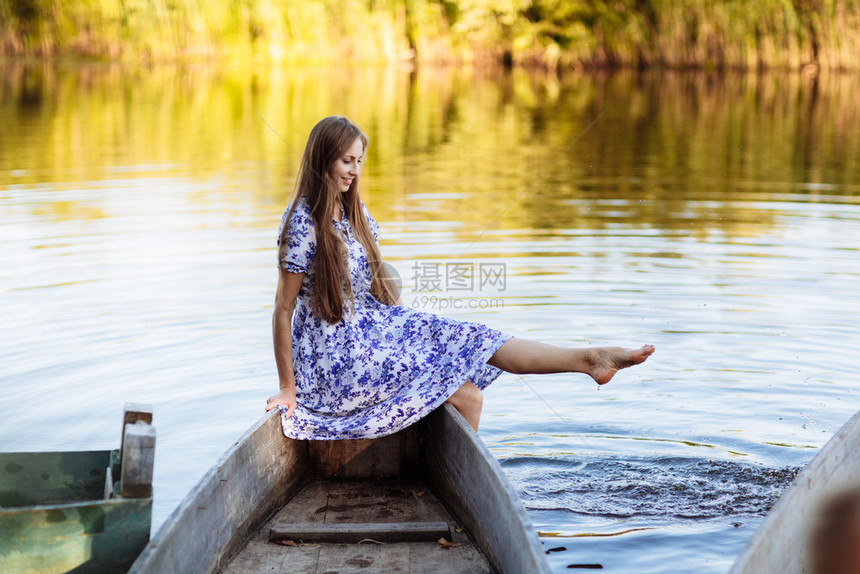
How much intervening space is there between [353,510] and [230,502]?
586 millimetres

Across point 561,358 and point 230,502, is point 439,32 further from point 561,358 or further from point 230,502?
point 230,502

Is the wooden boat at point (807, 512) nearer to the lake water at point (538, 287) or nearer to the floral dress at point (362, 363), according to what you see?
the lake water at point (538, 287)

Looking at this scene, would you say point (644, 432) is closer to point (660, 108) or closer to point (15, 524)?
point (15, 524)

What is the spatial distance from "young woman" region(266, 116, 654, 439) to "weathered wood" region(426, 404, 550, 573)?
157mm

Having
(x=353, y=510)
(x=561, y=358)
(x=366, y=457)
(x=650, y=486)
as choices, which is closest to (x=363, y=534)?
(x=353, y=510)

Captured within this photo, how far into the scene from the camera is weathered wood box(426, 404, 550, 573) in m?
2.66

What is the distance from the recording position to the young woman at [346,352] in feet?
12.4

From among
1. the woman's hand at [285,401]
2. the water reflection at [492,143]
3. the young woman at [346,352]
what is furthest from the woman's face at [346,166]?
the water reflection at [492,143]

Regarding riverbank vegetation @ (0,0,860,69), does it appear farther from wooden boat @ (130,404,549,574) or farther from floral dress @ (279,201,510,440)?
wooden boat @ (130,404,549,574)

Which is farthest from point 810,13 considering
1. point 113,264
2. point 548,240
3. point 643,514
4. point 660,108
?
point 643,514

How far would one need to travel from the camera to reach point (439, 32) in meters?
36.3

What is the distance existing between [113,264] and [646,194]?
243 inches

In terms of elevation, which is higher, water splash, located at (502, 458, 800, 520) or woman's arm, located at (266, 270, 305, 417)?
woman's arm, located at (266, 270, 305, 417)

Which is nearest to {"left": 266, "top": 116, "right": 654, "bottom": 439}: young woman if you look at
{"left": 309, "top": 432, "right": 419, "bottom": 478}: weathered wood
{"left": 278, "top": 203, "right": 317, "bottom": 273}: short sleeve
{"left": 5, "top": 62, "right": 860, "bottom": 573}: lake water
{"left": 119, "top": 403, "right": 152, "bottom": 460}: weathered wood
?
{"left": 278, "top": 203, "right": 317, "bottom": 273}: short sleeve
